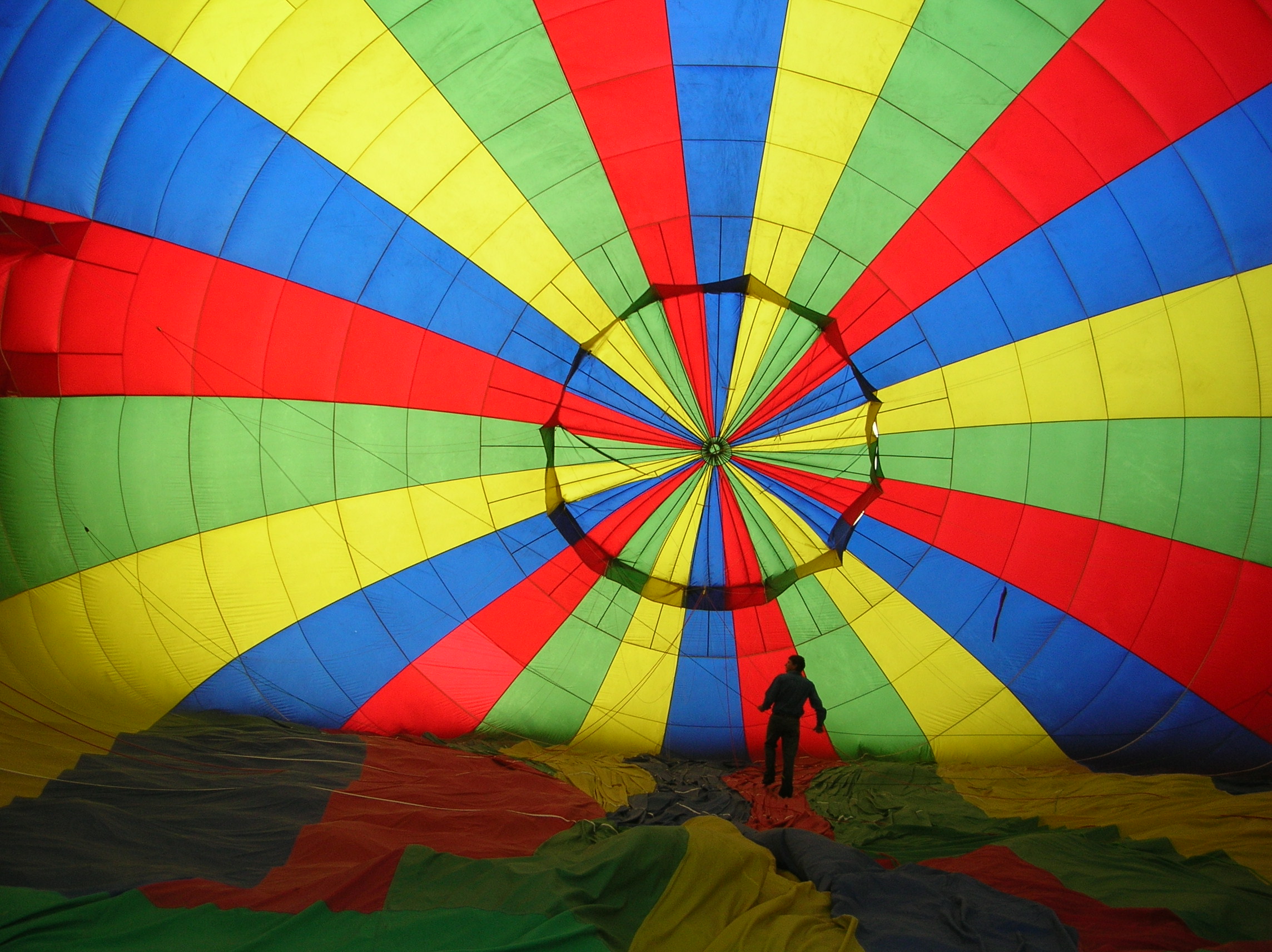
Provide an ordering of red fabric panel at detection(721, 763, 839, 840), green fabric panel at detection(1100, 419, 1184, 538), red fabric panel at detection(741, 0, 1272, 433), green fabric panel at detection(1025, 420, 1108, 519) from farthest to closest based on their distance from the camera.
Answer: green fabric panel at detection(1025, 420, 1108, 519)
green fabric panel at detection(1100, 419, 1184, 538)
red fabric panel at detection(721, 763, 839, 840)
red fabric panel at detection(741, 0, 1272, 433)

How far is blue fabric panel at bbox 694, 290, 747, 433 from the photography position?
4.26 meters

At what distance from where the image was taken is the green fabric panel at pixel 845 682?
4461 mm

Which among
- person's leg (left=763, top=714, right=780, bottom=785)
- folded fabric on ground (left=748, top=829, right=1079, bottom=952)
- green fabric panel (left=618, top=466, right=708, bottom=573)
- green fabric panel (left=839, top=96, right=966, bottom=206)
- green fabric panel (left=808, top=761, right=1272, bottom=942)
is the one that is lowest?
folded fabric on ground (left=748, top=829, right=1079, bottom=952)

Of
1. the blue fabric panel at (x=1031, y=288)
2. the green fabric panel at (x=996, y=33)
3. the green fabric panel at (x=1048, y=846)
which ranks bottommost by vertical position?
the green fabric panel at (x=1048, y=846)

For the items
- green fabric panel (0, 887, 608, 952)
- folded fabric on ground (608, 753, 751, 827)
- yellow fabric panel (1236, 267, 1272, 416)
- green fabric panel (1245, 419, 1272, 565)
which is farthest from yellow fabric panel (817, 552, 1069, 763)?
green fabric panel (0, 887, 608, 952)

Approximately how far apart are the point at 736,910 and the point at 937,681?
2483mm

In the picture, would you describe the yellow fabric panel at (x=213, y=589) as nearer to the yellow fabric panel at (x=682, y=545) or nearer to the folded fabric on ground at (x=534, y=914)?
the yellow fabric panel at (x=682, y=545)

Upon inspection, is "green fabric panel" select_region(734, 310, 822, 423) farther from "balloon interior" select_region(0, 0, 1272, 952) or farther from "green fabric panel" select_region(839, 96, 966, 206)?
"green fabric panel" select_region(839, 96, 966, 206)

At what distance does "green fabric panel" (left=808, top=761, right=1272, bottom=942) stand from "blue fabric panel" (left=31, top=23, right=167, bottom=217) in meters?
4.31

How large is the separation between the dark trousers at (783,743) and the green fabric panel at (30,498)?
3.55 metres

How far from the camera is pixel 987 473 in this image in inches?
163

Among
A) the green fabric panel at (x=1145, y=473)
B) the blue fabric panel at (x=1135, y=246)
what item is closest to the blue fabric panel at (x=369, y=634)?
the blue fabric panel at (x=1135, y=246)

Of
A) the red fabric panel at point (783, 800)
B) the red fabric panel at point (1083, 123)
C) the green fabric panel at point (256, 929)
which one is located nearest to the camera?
the green fabric panel at point (256, 929)

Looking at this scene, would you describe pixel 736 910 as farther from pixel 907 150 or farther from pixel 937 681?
pixel 907 150
